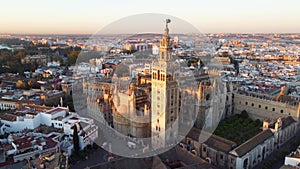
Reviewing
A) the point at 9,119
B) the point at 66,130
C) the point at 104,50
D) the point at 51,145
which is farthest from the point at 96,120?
the point at 104,50

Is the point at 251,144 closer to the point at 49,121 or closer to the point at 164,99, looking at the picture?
the point at 164,99

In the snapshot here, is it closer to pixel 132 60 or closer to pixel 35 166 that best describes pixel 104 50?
pixel 132 60

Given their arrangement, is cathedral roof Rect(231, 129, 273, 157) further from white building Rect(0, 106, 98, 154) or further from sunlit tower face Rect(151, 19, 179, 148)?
white building Rect(0, 106, 98, 154)

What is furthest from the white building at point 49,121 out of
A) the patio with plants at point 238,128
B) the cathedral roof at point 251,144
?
the cathedral roof at point 251,144

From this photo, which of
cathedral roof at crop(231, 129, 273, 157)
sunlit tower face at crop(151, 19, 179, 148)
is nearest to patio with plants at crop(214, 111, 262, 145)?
cathedral roof at crop(231, 129, 273, 157)

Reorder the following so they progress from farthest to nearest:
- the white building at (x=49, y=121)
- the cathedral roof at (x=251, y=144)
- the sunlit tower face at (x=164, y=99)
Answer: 1. the white building at (x=49, y=121)
2. the cathedral roof at (x=251, y=144)
3. the sunlit tower face at (x=164, y=99)

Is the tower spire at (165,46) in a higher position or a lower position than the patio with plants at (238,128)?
higher

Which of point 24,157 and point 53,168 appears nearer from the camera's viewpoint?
point 53,168

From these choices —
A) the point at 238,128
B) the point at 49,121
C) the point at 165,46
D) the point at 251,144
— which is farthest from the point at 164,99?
the point at 49,121

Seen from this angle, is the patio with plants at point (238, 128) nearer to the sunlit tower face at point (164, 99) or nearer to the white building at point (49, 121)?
the sunlit tower face at point (164, 99)
